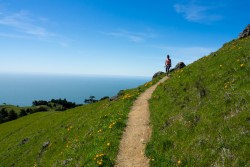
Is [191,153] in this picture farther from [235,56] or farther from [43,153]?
[43,153]

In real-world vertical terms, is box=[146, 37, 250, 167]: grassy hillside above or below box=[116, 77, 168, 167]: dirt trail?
above

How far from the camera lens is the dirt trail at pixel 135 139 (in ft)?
49.2

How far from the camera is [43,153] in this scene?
30.2 meters

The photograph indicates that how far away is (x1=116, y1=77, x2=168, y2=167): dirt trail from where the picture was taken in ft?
49.2

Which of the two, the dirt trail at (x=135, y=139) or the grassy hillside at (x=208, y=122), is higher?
the grassy hillside at (x=208, y=122)

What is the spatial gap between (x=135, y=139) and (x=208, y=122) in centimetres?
574

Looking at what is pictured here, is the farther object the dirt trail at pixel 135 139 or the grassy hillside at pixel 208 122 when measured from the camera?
the dirt trail at pixel 135 139

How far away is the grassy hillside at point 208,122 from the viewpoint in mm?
11695

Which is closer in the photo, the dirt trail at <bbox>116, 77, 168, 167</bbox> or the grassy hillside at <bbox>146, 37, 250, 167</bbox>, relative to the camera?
the grassy hillside at <bbox>146, 37, 250, 167</bbox>

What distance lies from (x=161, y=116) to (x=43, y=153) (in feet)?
53.6

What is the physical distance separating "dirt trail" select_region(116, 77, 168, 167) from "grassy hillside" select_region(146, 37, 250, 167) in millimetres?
655

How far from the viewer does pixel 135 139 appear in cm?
1827

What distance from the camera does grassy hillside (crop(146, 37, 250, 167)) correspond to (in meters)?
11.7

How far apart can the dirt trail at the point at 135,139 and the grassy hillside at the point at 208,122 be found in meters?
0.65
